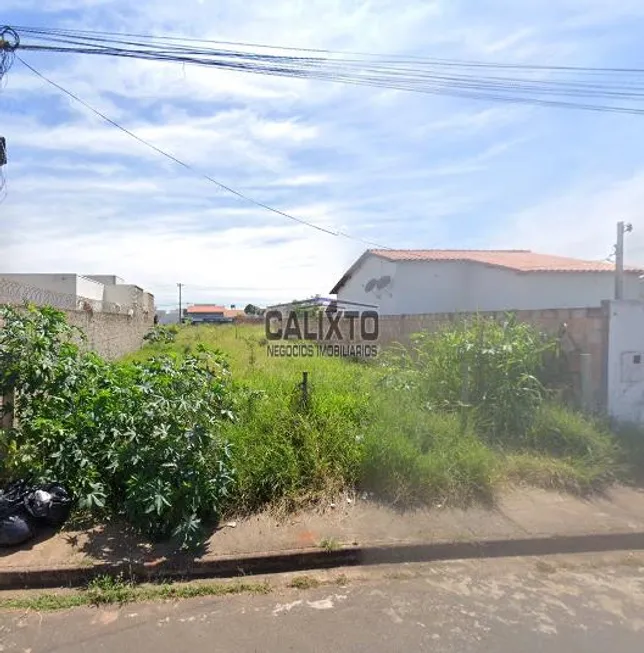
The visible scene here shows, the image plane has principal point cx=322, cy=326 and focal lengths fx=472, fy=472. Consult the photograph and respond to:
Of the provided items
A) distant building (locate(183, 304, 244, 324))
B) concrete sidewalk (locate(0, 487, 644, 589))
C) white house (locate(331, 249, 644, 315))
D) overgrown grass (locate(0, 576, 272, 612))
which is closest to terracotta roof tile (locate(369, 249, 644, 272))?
white house (locate(331, 249, 644, 315))

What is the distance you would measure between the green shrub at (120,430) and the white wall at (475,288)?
42.2 ft

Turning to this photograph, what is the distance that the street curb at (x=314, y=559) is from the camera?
2887mm

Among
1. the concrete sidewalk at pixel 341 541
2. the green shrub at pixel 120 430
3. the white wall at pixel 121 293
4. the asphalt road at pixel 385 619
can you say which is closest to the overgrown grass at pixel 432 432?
the concrete sidewalk at pixel 341 541

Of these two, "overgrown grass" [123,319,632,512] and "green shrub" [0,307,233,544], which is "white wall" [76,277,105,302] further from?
"overgrown grass" [123,319,632,512]

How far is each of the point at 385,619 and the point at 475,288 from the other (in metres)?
15.8

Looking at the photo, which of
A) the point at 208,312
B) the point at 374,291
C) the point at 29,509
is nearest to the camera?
the point at 29,509

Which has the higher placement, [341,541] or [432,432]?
[432,432]

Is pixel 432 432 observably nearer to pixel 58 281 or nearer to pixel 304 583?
pixel 304 583

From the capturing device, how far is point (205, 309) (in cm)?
6462

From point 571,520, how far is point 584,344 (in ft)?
9.88

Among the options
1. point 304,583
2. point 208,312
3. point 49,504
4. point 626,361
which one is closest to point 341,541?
point 304,583

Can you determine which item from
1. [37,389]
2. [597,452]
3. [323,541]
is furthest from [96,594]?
[597,452]

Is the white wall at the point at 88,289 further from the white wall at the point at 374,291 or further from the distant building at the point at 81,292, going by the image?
the white wall at the point at 374,291

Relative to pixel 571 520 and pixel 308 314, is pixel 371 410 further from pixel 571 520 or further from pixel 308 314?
pixel 308 314
